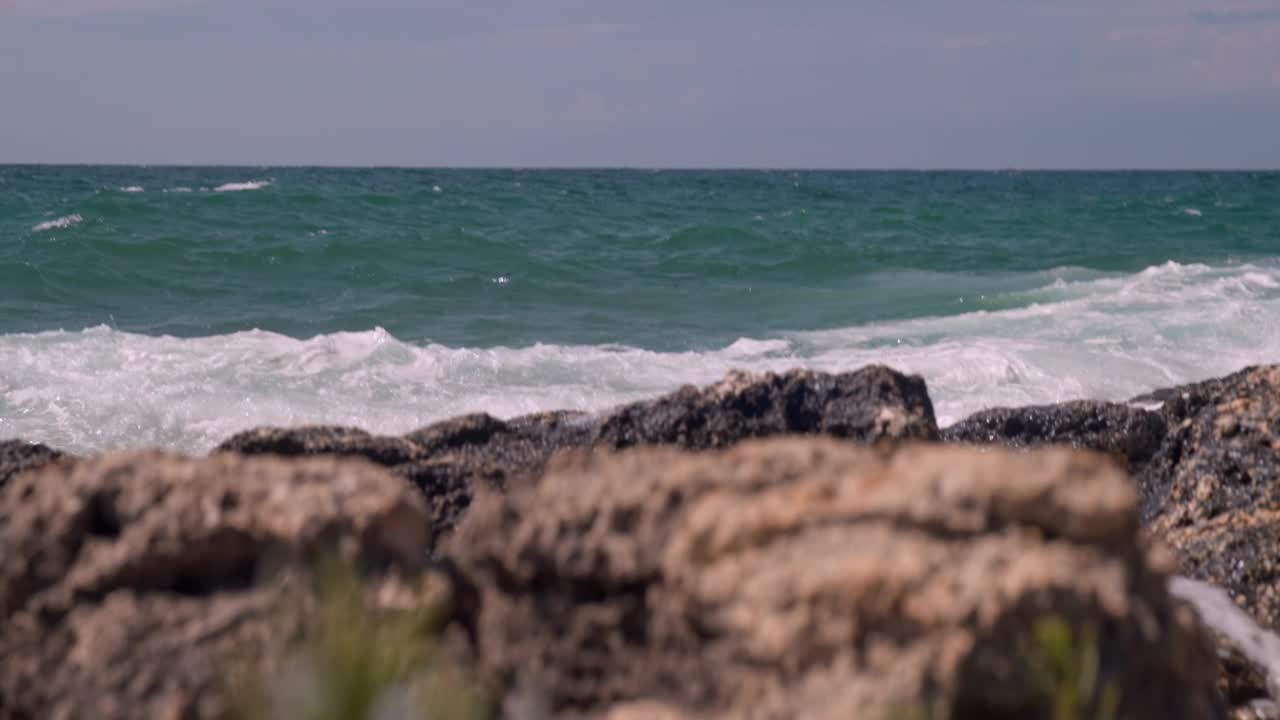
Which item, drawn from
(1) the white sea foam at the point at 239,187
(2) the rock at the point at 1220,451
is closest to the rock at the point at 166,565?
(2) the rock at the point at 1220,451

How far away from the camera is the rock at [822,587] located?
1700mm

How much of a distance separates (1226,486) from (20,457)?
3549mm

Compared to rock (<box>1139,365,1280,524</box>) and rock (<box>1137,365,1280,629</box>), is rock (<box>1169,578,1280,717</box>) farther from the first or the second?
rock (<box>1139,365,1280,524</box>)

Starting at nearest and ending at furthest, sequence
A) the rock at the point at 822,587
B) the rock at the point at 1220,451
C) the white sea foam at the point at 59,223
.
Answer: the rock at the point at 822,587 → the rock at the point at 1220,451 → the white sea foam at the point at 59,223

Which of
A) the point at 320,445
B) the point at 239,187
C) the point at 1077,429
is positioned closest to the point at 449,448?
the point at 320,445

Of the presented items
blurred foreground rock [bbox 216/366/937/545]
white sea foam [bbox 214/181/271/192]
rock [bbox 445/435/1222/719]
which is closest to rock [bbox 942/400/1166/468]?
blurred foreground rock [bbox 216/366/937/545]

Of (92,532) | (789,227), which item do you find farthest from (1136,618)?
(789,227)

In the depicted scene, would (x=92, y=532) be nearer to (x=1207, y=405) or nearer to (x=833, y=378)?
(x=833, y=378)

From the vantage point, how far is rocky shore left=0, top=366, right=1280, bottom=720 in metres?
1.71

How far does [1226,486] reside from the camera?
437 cm

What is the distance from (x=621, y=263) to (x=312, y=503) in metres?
19.6

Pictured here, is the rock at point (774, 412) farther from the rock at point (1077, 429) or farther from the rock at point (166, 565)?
the rock at point (166, 565)

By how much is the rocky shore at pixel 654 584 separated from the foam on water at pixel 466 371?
635 cm

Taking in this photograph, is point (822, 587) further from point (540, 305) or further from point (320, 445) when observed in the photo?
point (540, 305)
